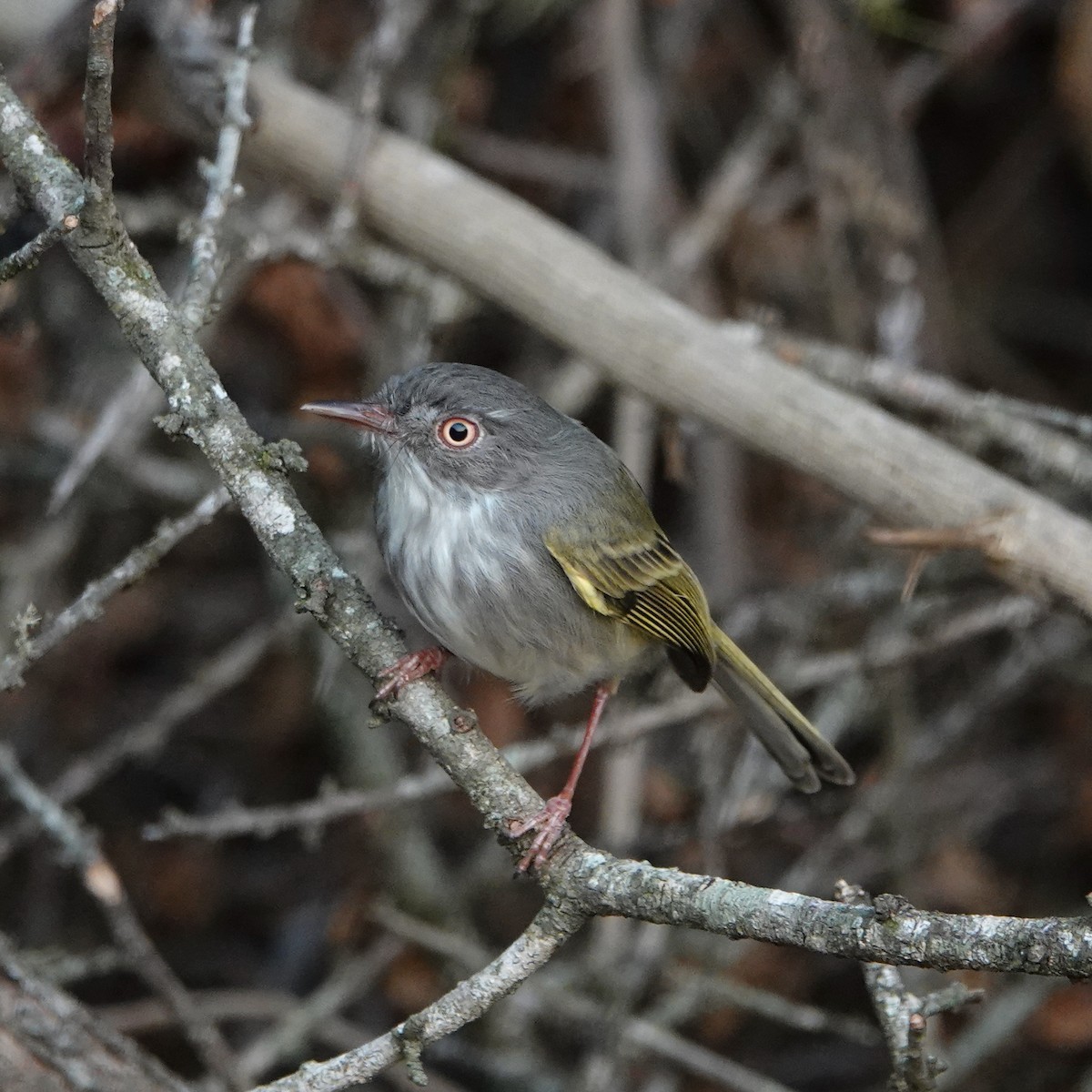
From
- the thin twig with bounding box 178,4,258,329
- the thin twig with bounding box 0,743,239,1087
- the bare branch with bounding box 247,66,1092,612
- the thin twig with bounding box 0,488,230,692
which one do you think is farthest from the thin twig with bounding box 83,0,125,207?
the bare branch with bounding box 247,66,1092,612

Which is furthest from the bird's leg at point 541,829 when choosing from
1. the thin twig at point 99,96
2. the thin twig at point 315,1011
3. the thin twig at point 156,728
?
the thin twig at point 315,1011

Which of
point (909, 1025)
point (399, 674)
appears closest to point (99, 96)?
point (399, 674)

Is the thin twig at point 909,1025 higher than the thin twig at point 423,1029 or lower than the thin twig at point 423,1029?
higher

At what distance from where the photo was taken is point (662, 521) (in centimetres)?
620

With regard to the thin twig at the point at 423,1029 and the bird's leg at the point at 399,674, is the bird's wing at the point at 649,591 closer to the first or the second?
the bird's leg at the point at 399,674

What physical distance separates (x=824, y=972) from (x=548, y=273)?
10.5 ft

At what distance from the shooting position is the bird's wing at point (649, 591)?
3.50 meters

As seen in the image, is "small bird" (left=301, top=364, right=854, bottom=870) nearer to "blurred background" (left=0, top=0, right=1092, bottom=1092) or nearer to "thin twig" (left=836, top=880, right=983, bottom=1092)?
"blurred background" (left=0, top=0, right=1092, bottom=1092)

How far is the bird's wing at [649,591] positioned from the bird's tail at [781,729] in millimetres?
120

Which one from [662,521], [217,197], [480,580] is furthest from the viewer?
[662,521]

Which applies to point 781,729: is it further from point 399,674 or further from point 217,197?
point 217,197

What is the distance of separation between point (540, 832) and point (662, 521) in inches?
146

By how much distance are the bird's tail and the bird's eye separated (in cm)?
100

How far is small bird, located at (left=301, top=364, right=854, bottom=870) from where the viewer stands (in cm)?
344
